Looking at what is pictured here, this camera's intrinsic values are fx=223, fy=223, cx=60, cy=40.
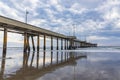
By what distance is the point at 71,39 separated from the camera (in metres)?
104

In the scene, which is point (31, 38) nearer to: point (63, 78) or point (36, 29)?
point (36, 29)

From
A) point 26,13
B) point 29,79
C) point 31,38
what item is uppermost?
point 26,13

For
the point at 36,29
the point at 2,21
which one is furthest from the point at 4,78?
the point at 36,29

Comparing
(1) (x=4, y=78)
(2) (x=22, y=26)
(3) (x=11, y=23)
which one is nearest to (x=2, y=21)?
(3) (x=11, y=23)

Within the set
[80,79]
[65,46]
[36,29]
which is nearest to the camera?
[80,79]

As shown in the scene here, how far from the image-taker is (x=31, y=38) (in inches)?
2571

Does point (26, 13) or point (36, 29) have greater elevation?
point (26, 13)

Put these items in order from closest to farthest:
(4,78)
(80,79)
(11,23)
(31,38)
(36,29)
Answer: (80,79) → (4,78) → (11,23) → (36,29) → (31,38)

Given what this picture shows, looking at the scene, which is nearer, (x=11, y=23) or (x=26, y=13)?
(x=11, y=23)

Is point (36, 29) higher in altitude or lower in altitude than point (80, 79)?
higher

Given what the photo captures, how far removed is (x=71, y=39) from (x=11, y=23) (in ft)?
214

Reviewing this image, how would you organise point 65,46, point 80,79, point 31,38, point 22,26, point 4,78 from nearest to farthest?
1. point 80,79
2. point 4,78
3. point 22,26
4. point 31,38
5. point 65,46

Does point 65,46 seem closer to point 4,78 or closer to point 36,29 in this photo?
point 36,29

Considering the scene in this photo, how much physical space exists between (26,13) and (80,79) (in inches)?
1985
